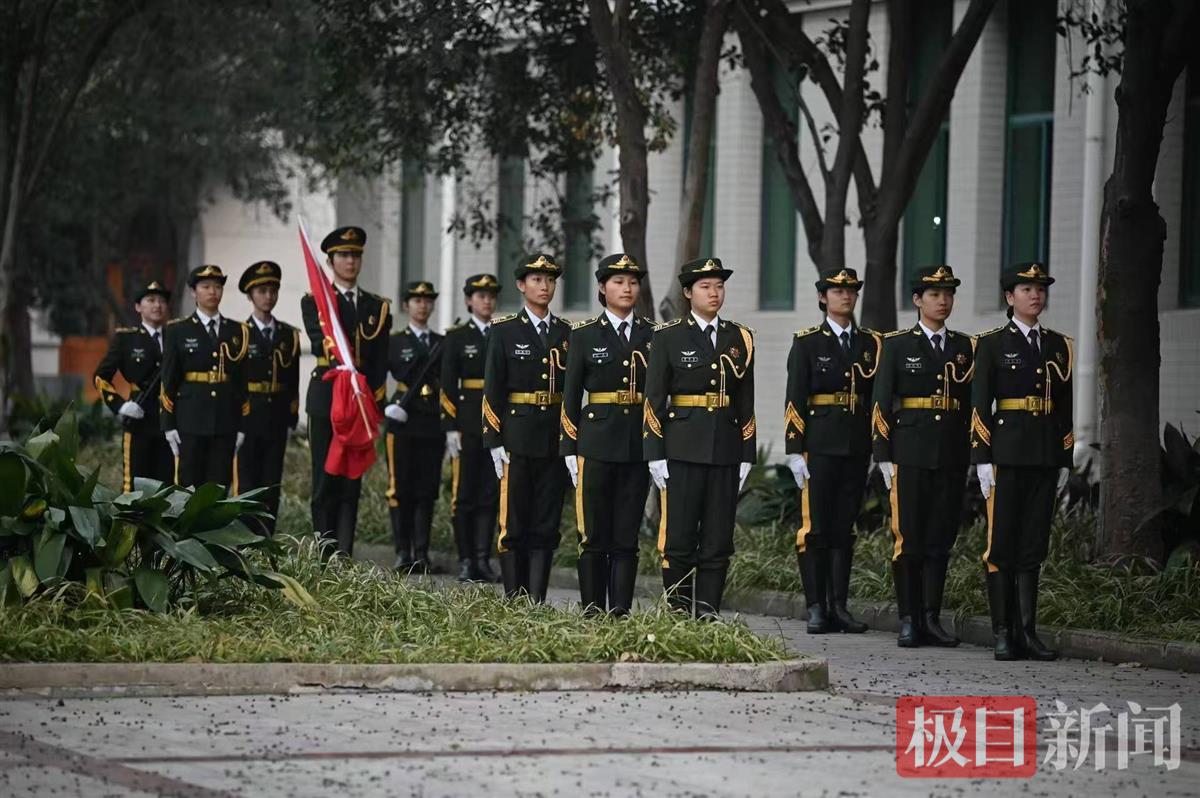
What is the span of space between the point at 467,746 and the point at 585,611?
3.30m

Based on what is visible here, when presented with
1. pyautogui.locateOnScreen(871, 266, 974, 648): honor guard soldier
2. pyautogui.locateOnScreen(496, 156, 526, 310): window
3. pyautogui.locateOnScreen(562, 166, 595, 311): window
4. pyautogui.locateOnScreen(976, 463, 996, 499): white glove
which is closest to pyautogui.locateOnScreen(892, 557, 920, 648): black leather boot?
pyautogui.locateOnScreen(871, 266, 974, 648): honor guard soldier

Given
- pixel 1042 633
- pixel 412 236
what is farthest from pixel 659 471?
pixel 412 236

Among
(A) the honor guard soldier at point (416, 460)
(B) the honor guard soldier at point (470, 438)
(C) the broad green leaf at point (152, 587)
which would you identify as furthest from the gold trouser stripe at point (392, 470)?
(C) the broad green leaf at point (152, 587)

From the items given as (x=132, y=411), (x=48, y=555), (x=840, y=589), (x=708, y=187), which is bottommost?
(x=840, y=589)

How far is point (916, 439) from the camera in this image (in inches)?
510

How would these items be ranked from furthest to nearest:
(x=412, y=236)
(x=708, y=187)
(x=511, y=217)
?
(x=412, y=236), (x=511, y=217), (x=708, y=187)

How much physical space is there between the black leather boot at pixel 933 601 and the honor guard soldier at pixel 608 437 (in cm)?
179

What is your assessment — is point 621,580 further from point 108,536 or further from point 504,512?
point 108,536

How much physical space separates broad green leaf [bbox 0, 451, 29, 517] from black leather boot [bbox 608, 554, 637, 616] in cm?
323

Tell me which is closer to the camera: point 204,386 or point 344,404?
point 344,404

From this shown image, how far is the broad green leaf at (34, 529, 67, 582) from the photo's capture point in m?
10.7

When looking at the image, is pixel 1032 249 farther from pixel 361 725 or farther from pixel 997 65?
pixel 361 725

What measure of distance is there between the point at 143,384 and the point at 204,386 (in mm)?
1607

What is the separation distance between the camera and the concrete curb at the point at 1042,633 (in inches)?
472
